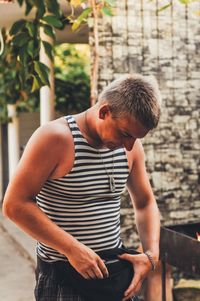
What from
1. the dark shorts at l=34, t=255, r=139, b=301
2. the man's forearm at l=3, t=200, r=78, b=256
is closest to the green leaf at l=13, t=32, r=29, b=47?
the man's forearm at l=3, t=200, r=78, b=256

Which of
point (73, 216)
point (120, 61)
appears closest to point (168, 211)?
point (120, 61)

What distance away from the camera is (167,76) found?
4957 millimetres

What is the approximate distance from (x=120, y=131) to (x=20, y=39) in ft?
2.58

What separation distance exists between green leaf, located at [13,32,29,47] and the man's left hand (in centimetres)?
106

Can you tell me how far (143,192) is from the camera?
2.35 metres

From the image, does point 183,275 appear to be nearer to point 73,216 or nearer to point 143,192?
point 143,192

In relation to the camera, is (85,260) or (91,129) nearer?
(85,260)

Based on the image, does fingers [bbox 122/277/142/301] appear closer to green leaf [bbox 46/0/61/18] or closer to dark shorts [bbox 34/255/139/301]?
dark shorts [bbox 34/255/139/301]

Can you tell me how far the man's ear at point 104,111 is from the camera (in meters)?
1.97

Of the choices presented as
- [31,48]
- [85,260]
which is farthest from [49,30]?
[85,260]

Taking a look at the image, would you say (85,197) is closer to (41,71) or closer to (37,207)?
(37,207)

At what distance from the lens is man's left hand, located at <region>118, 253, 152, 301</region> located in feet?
6.97

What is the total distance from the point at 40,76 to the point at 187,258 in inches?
62.4

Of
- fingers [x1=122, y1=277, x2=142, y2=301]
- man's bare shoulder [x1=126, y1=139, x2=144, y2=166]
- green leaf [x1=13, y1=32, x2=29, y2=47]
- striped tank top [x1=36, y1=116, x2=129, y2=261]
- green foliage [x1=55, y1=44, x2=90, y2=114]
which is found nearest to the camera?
striped tank top [x1=36, y1=116, x2=129, y2=261]
